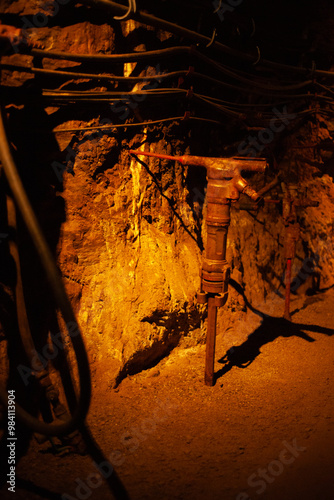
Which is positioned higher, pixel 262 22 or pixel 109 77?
pixel 262 22

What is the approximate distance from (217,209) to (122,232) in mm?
733

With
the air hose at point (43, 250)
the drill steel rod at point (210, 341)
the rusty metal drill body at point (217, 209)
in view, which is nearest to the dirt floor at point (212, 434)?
the drill steel rod at point (210, 341)

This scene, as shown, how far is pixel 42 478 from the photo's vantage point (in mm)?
2018

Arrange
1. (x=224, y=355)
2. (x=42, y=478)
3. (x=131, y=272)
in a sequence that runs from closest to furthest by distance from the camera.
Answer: (x=42, y=478), (x=131, y=272), (x=224, y=355)

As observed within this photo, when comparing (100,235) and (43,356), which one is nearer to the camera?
(43,356)

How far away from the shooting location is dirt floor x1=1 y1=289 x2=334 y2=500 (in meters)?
1.98

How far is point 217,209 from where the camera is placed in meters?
2.57

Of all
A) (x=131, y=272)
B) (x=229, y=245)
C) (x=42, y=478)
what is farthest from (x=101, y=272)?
(x=229, y=245)

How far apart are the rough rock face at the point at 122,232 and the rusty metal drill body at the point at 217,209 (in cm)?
29

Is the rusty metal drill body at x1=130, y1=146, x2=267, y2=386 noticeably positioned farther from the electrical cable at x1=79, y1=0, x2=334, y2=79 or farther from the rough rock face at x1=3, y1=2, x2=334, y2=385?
the electrical cable at x1=79, y1=0, x2=334, y2=79

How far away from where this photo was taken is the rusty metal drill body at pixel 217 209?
248 cm

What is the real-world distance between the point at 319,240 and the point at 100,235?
3269 mm

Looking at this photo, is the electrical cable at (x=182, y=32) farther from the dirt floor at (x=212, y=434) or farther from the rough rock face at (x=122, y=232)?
the dirt floor at (x=212, y=434)

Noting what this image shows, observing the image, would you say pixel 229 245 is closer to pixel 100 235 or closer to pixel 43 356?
pixel 100 235
